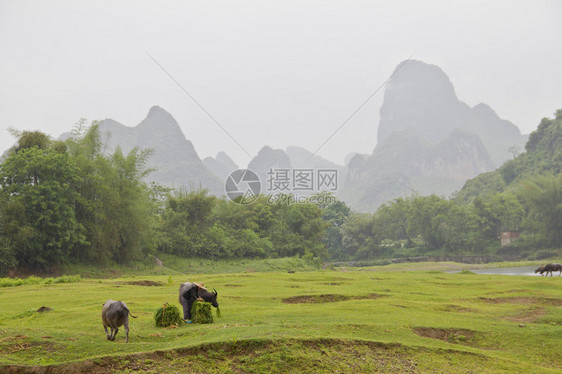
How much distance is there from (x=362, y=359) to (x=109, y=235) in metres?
31.3

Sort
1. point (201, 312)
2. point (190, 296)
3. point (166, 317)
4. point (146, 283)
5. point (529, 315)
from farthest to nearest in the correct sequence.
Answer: point (146, 283) < point (529, 315) < point (190, 296) < point (201, 312) < point (166, 317)

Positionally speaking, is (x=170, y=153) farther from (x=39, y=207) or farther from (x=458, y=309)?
(x=458, y=309)

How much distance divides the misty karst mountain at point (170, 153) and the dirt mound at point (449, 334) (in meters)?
148

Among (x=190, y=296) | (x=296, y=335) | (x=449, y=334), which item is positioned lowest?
(x=449, y=334)

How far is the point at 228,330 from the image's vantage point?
479 inches

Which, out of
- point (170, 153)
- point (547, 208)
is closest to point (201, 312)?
point (547, 208)

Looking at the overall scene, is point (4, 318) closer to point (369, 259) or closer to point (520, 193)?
point (369, 259)

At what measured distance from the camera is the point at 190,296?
557 inches

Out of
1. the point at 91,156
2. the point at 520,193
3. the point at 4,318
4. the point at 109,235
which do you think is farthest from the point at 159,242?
the point at 520,193

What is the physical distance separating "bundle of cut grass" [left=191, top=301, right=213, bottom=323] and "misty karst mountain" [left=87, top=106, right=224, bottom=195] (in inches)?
5773

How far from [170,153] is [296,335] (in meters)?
180

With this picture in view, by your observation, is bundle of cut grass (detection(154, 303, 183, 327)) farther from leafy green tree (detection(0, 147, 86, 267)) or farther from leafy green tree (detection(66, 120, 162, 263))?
leafy green tree (detection(66, 120, 162, 263))

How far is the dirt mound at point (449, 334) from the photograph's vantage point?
13.5 m

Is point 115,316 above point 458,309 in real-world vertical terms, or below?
above
